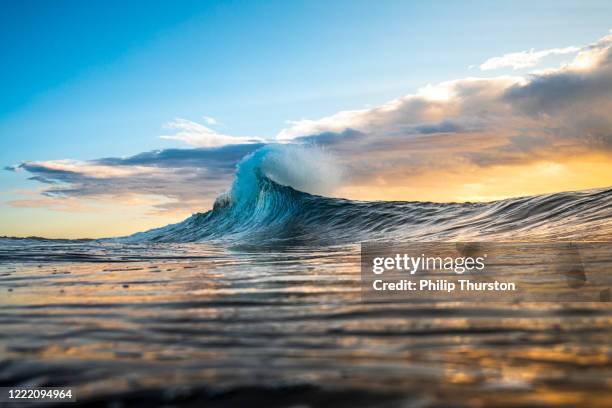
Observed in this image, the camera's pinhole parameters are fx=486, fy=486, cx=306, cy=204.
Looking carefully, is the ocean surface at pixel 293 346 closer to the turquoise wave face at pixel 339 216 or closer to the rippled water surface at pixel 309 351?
the rippled water surface at pixel 309 351

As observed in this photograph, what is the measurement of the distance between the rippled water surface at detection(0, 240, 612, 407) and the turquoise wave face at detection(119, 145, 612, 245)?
4.81 m

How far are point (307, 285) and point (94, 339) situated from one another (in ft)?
5.22

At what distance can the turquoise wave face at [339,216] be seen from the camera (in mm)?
8555

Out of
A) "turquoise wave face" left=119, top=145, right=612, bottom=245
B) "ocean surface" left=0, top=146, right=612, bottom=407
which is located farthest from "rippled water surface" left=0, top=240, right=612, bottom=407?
"turquoise wave face" left=119, top=145, right=612, bottom=245

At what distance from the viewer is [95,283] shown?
371 cm

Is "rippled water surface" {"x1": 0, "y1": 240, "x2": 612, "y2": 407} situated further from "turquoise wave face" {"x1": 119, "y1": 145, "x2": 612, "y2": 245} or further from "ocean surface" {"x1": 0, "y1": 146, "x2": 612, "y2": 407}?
"turquoise wave face" {"x1": 119, "y1": 145, "x2": 612, "y2": 245}

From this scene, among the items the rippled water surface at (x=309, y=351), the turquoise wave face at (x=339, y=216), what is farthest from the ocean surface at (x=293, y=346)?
the turquoise wave face at (x=339, y=216)

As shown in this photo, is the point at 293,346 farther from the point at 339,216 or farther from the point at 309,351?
the point at 339,216

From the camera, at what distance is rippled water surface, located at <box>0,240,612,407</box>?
116cm

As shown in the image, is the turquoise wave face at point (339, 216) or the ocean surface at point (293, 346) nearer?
the ocean surface at point (293, 346)

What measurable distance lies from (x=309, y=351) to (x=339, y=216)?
50.4 feet

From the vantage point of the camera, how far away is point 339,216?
16859mm

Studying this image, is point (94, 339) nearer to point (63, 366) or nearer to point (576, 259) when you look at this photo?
point (63, 366)

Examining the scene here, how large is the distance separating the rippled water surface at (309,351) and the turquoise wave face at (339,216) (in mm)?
4812
